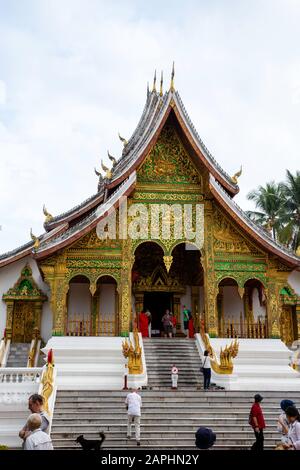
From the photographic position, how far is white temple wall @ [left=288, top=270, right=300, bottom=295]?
17.3m

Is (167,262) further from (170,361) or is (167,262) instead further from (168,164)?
(168,164)

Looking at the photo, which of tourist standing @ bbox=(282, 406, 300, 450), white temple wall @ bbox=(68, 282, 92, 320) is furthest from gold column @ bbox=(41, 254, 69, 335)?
tourist standing @ bbox=(282, 406, 300, 450)

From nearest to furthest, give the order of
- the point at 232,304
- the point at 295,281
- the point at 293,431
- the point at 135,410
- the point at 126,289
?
the point at 293,431
the point at 135,410
the point at 126,289
the point at 232,304
the point at 295,281

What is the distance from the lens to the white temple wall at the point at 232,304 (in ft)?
51.9

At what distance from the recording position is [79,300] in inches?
601

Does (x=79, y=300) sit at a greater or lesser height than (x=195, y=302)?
lesser

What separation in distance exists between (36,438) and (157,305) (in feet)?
44.4

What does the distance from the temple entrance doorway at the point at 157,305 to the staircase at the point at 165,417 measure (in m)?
6.72

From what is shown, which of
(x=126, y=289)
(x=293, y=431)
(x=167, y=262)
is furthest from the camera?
(x=167, y=262)

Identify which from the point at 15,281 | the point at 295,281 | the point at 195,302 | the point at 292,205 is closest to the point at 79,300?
the point at 15,281

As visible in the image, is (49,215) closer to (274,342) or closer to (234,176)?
(234,176)

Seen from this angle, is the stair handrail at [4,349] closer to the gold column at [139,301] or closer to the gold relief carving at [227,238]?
the gold column at [139,301]

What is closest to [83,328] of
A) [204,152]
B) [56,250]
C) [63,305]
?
[63,305]

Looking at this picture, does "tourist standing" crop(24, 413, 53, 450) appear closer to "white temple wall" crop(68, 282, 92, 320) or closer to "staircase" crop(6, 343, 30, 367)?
"staircase" crop(6, 343, 30, 367)
